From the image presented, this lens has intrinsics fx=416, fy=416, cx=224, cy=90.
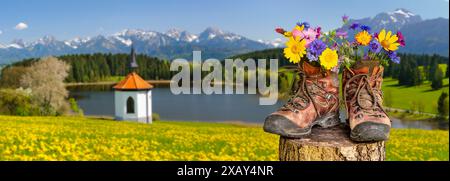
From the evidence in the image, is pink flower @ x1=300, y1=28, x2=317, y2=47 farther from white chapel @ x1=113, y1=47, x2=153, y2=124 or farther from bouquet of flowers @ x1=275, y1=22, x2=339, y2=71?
white chapel @ x1=113, y1=47, x2=153, y2=124

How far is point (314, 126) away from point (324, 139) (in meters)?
0.34

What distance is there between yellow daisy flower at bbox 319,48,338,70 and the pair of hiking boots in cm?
27

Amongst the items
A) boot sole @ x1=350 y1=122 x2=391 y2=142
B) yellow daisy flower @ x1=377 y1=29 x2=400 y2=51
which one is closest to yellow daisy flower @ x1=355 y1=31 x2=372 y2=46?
yellow daisy flower @ x1=377 y1=29 x2=400 y2=51

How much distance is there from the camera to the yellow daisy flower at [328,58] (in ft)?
13.4

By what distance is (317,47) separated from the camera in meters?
4.11

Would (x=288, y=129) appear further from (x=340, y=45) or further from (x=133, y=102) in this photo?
(x=133, y=102)

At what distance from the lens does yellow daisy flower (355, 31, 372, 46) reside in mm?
4380

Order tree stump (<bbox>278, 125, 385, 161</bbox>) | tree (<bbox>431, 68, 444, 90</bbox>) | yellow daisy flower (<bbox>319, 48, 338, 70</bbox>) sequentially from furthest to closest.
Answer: tree (<bbox>431, 68, 444, 90</bbox>) → tree stump (<bbox>278, 125, 385, 161</bbox>) → yellow daisy flower (<bbox>319, 48, 338, 70</bbox>)

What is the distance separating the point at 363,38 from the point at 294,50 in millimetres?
783

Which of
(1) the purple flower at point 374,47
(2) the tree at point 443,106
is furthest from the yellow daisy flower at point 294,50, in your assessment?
(2) the tree at point 443,106

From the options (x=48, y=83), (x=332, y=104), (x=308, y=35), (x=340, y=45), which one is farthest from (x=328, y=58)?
(x=48, y=83)

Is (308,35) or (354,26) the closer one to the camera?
(308,35)
